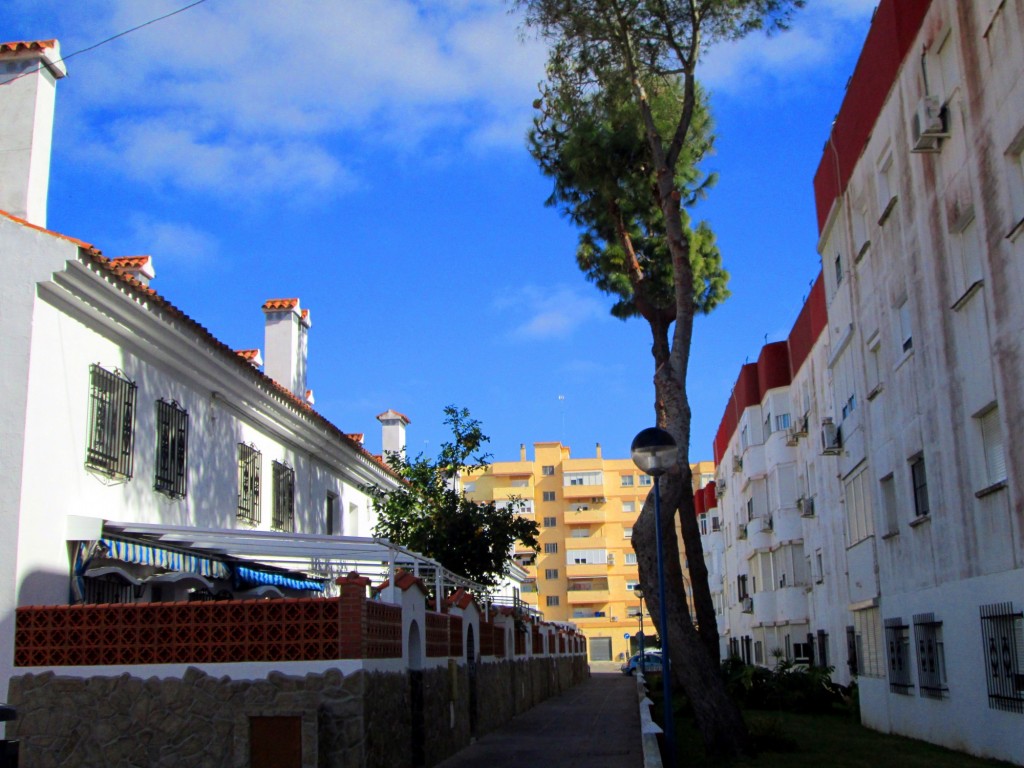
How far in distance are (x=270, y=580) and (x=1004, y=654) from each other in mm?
10696

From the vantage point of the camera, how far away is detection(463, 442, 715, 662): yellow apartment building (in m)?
89.4

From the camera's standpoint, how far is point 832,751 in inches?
623

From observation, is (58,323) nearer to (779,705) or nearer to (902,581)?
(902,581)

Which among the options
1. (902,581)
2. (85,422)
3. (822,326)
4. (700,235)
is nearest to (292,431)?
(85,422)

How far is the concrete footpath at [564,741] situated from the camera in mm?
16016

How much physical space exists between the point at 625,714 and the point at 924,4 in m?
18.2

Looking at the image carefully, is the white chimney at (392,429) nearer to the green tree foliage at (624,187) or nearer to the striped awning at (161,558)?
the green tree foliage at (624,187)

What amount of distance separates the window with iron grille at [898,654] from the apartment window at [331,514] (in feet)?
38.5

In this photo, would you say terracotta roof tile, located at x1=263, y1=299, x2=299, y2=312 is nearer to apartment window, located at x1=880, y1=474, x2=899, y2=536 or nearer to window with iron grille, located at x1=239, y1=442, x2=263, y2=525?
window with iron grille, located at x1=239, y1=442, x2=263, y2=525

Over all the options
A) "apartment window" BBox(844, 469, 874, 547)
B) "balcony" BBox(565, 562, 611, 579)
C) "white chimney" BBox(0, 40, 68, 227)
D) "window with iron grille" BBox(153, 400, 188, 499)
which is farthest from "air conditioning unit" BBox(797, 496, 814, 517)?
"balcony" BBox(565, 562, 611, 579)

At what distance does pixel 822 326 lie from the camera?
29.5 meters

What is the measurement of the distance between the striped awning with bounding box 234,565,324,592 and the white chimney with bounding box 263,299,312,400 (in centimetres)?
574

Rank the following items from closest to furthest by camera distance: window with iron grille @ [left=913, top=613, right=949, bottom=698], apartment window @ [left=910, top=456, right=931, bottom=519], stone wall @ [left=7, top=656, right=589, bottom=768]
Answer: stone wall @ [left=7, top=656, right=589, bottom=768] < window with iron grille @ [left=913, top=613, right=949, bottom=698] < apartment window @ [left=910, top=456, right=931, bottom=519]

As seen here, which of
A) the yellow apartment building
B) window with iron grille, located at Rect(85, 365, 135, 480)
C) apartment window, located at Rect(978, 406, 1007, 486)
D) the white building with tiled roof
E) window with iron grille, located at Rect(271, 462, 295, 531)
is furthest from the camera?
the yellow apartment building
